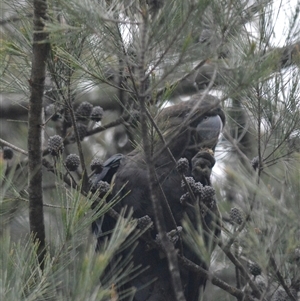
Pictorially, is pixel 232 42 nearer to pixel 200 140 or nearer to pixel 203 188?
pixel 203 188

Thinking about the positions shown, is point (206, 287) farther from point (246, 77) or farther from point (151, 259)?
point (246, 77)

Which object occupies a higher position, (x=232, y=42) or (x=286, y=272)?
(x=232, y=42)

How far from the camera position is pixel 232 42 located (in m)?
2.32

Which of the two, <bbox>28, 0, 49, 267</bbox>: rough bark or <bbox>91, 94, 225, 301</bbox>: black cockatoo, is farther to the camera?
<bbox>91, 94, 225, 301</bbox>: black cockatoo

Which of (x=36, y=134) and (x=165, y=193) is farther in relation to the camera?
(x=165, y=193)

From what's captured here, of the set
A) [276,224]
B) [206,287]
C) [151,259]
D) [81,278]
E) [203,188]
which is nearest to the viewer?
[81,278]

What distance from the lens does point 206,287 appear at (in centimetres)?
371

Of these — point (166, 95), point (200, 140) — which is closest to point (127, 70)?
point (166, 95)

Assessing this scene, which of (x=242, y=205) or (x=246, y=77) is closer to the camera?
(x=246, y=77)

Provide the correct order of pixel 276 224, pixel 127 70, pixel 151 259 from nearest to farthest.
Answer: pixel 276 224, pixel 127 70, pixel 151 259

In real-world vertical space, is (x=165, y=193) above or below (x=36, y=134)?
below

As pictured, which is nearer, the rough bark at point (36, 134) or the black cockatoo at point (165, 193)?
the rough bark at point (36, 134)

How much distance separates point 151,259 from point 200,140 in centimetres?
58

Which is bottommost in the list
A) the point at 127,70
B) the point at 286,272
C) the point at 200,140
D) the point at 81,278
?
the point at 286,272
